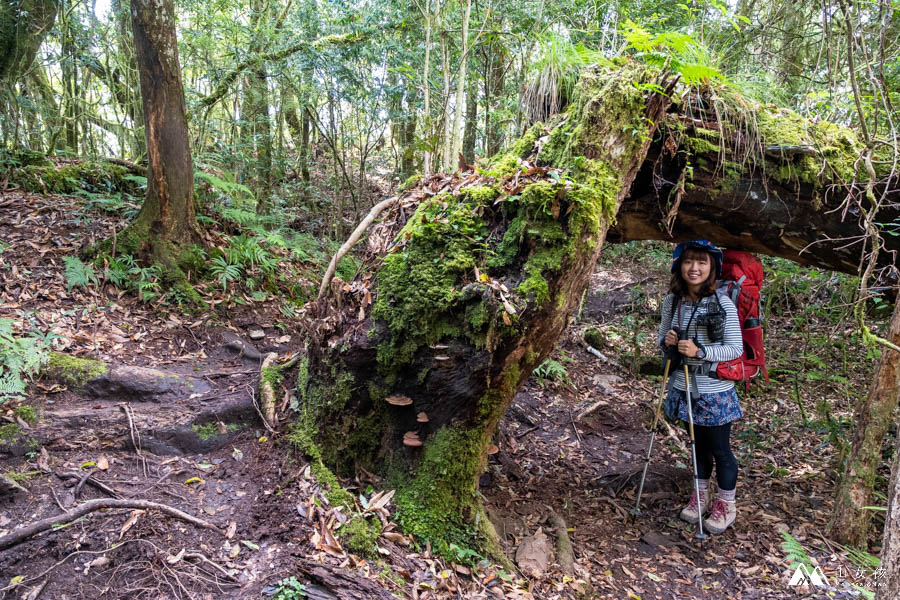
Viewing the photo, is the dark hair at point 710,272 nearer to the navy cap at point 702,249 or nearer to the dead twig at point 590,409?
the navy cap at point 702,249

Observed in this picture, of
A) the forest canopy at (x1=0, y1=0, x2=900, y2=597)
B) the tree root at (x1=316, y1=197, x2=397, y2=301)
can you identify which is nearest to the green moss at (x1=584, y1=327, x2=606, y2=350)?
the forest canopy at (x1=0, y1=0, x2=900, y2=597)

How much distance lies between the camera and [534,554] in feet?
→ 11.4

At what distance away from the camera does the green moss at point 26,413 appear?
3.18 m

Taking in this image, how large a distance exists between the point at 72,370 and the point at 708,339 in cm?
547

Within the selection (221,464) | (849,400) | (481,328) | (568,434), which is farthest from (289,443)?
(849,400)

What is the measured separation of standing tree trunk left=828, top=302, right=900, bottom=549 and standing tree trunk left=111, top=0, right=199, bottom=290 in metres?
6.90

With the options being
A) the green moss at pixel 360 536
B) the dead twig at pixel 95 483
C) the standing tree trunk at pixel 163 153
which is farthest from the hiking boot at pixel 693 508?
the standing tree trunk at pixel 163 153

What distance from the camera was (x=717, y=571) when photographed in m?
3.69

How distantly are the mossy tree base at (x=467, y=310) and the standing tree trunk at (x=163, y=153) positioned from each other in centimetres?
345

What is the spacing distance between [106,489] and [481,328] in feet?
8.51

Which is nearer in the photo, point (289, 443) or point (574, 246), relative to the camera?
point (574, 246)

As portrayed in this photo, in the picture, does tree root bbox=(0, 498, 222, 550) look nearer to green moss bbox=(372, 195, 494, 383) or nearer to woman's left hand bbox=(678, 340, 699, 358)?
green moss bbox=(372, 195, 494, 383)

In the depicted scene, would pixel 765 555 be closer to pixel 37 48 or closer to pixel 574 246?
pixel 574 246

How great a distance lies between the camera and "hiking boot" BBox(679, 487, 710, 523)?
4227 mm
